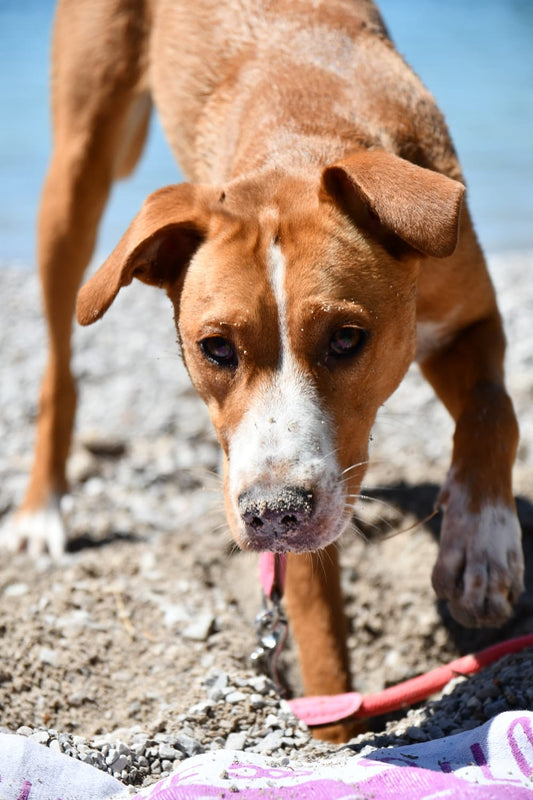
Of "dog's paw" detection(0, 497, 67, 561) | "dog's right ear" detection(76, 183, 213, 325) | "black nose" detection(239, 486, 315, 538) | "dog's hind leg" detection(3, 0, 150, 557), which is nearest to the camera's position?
"black nose" detection(239, 486, 315, 538)

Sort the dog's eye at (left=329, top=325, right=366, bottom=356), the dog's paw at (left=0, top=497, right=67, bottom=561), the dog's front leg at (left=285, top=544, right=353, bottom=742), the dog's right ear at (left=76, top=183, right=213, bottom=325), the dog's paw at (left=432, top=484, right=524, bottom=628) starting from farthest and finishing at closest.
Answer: the dog's paw at (left=0, top=497, right=67, bottom=561)
the dog's front leg at (left=285, top=544, right=353, bottom=742)
the dog's paw at (left=432, top=484, right=524, bottom=628)
the dog's right ear at (left=76, top=183, right=213, bottom=325)
the dog's eye at (left=329, top=325, right=366, bottom=356)

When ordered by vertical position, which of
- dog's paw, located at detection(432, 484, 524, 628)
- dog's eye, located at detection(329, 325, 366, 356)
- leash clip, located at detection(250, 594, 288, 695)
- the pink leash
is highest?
dog's eye, located at detection(329, 325, 366, 356)

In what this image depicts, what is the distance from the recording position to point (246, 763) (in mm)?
2297

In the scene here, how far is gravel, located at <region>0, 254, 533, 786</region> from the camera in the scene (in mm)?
2852

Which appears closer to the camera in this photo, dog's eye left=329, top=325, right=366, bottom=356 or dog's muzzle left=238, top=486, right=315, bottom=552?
dog's muzzle left=238, top=486, right=315, bottom=552

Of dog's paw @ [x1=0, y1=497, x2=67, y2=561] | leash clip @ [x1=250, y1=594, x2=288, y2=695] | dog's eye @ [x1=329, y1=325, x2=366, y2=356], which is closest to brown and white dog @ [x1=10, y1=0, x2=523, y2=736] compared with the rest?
dog's eye @ [x1=329, y1=325, x2=366, y2=356]

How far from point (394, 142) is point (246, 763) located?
208cm

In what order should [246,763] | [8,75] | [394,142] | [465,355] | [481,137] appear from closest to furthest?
[246,763]
[394,142]
[465,355]
[481,137]
[8,75]

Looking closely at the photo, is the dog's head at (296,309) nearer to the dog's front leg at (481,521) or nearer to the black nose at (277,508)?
the black nose at (277,508)

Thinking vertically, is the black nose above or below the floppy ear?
below

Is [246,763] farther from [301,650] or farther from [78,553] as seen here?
[78,553]

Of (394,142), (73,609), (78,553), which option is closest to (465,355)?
(394,142)

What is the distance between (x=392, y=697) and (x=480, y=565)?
1.61ft

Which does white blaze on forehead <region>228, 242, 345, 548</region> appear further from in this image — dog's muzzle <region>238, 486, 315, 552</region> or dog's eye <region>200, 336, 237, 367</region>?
dog's eye <region>200, 336, 237, 367</region>
